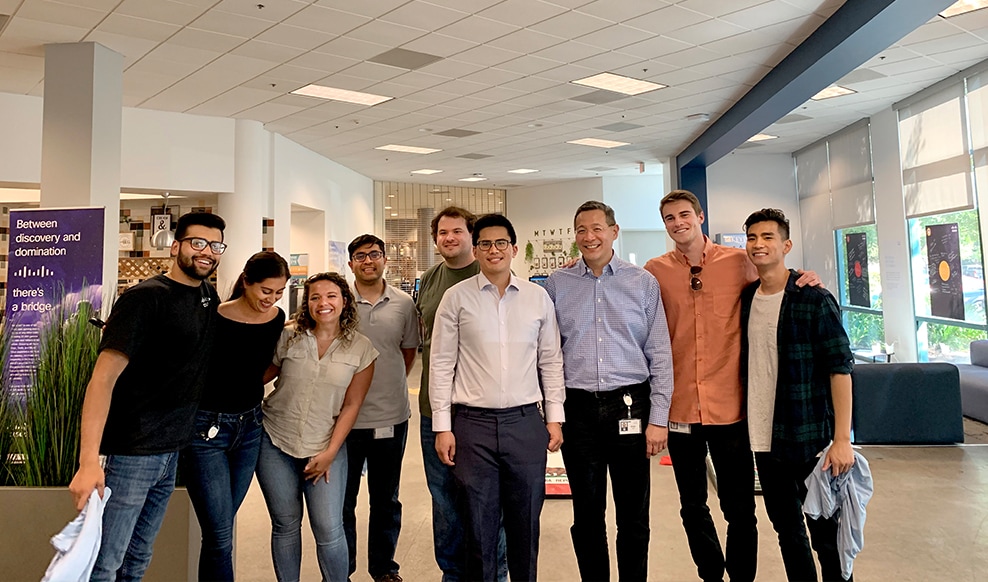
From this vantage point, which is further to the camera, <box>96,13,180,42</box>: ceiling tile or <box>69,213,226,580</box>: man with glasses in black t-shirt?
<box>96,13,180,42</box>: ceiling tile

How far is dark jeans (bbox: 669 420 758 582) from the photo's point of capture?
2.41 m

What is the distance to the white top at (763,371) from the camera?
231 centimetres

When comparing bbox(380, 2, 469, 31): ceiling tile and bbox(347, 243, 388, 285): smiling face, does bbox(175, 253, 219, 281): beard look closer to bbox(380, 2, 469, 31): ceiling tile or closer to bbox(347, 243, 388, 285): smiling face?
bbox(347, 243, 388, 285): smiling face

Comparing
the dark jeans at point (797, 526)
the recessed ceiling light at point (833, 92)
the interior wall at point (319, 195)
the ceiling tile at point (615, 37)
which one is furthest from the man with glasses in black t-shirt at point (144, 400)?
the recessed ceiling light at point (833, 92)

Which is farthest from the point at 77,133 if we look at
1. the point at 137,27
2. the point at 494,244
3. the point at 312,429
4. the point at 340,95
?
the point at 494,244

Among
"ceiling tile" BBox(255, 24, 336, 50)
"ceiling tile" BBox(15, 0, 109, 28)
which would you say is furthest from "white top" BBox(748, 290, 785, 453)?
"ceiling tile" BBox(15, 0, 109, 28)

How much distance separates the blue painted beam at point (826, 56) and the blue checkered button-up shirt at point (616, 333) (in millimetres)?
3780

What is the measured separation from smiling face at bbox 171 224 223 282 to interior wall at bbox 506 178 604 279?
12.8 meters

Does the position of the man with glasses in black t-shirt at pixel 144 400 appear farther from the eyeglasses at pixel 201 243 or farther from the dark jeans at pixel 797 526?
the dark jeans at pixel 797 526

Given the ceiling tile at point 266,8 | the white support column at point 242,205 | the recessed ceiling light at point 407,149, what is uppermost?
the recessed ceiling light at point 407,149

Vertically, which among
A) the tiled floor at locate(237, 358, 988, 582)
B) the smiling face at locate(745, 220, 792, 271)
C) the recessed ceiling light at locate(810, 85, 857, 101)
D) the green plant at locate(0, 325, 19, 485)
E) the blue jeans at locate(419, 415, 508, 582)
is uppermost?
the recessed ceiling light at locate(810, 85, 857, 101)

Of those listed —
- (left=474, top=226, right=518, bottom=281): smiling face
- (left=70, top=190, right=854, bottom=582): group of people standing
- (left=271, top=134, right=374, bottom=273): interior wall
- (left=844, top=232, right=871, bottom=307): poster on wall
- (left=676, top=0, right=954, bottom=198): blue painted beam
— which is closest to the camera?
(left=70, top=190, right=854, bottom=582): group of people standing

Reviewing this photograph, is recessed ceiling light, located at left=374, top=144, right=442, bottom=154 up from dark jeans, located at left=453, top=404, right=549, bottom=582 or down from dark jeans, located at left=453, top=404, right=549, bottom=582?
up

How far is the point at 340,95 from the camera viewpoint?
7.35 metres
